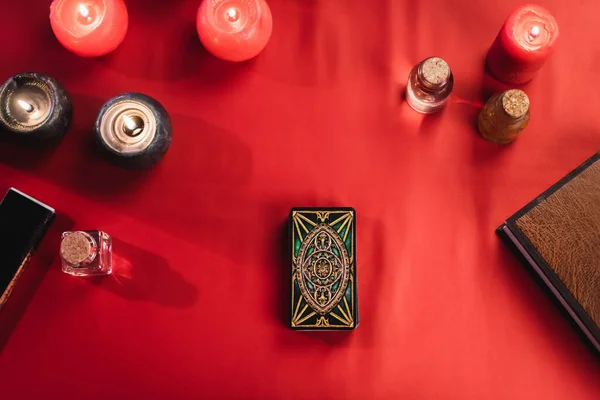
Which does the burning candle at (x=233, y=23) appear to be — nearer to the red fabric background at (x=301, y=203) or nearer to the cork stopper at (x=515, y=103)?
the red fabric background at (x=301, y=203)

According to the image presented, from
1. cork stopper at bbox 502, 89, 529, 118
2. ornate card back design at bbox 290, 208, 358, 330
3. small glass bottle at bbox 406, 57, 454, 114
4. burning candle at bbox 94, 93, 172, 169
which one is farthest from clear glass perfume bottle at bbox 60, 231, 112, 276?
cork stopper at bbox 502, 89, 529, 118

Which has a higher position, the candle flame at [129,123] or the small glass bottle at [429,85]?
the small glass bottle at [429,85]

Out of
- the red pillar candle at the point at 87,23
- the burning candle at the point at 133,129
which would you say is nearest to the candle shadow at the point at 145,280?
the burning candle at the point at 133,129

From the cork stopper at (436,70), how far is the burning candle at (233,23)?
0.81 feet

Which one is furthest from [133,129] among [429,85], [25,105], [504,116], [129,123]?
[504,116]

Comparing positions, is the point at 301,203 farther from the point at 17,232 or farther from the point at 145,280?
the point at 17,232

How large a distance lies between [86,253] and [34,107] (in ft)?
0.81

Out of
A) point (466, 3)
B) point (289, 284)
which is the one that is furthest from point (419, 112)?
point (289, 284)

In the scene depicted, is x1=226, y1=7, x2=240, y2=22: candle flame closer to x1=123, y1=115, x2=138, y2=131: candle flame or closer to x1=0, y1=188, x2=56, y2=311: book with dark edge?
x1=123, y1=115, x2=138, y2=131: candle flame

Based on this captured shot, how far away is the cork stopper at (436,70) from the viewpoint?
0.81m

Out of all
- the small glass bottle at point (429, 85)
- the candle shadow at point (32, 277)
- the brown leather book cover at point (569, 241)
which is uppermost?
the small glass bottle at point (429, 85)

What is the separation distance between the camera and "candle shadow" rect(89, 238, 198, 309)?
0.84m

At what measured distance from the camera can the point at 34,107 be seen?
2.72 ft

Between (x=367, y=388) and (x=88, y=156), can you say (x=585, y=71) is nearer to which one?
(x=367, y=388)
